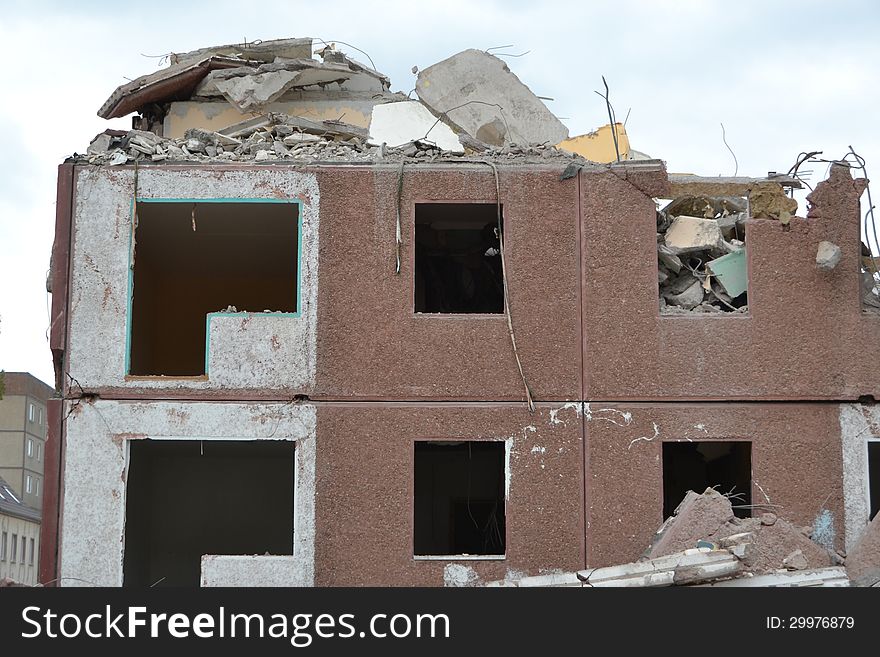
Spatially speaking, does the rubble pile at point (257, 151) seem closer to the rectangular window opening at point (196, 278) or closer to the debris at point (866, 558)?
the rectangular window opening at point (196, 278)

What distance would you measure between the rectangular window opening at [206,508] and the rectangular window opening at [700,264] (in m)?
6.99

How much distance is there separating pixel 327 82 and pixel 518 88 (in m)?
2.62

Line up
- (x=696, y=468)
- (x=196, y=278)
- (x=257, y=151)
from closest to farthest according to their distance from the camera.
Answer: (x=257, y=151), (x=696, y=468), (x=196, y=278)

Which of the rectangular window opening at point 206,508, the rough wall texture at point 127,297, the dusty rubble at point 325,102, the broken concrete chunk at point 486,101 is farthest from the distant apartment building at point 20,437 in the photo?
the rough wall texture at point 127,297

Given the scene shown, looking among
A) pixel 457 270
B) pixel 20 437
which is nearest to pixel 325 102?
pixel 457 270

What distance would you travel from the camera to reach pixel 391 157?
14.7 meters

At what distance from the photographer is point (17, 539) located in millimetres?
58562

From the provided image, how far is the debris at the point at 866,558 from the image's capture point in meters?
13.1

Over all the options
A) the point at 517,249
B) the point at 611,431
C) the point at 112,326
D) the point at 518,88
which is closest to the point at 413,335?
the point at 517,249

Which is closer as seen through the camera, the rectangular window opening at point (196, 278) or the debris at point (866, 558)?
the debris at point (866, 558)

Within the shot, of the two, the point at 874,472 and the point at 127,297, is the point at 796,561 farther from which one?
the point at 127,297

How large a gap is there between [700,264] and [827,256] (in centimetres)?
148

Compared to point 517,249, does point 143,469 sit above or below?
below
